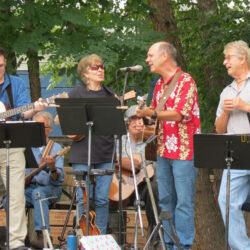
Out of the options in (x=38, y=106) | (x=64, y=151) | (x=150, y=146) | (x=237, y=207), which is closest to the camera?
(x=237, y=207)

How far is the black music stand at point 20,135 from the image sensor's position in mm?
6344

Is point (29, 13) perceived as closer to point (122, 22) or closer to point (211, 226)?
point (122, 22)

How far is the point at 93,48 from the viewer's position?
27.3 ft

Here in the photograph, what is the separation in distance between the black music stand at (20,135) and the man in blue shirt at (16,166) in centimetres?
29

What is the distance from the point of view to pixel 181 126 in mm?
6465

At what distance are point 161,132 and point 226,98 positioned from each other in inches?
31.1

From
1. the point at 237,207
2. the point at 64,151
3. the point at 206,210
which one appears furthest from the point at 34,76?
the point at 237,207

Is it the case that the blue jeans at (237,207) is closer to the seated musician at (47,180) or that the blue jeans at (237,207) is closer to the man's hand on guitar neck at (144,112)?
the man's hand on guitar neck at (144,112)

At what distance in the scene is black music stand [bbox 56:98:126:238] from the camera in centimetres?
626

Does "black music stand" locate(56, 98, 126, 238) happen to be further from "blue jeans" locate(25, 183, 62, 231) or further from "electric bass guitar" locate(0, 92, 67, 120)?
"blue jeans" locate(25, 183, 62, 231)

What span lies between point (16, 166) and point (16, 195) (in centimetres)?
31

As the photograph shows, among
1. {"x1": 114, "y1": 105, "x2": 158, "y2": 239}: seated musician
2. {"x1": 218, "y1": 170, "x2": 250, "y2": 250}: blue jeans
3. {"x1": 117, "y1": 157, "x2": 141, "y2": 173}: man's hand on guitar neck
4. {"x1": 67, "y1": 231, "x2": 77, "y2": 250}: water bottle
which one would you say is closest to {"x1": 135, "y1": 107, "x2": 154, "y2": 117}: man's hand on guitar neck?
{"x1": 218, "y1": 170, "x2": 250, "y2": 250}: blue jeans

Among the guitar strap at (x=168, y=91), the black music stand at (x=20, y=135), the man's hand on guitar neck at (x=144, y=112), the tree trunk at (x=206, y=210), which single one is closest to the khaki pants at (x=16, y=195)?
the black music stand at (x=20, y=135)

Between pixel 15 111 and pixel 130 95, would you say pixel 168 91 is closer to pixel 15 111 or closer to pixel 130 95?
pixel 130 95
